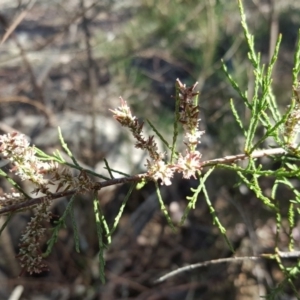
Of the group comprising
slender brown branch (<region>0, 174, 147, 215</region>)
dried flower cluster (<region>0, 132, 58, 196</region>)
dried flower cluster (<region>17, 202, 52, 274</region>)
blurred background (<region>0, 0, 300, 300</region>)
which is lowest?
blurred background (<region>0, 0, 300, 300</region>)

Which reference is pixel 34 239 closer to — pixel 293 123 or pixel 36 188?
pixel 36 188

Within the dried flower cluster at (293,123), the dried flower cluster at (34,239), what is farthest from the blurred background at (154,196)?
the dried flower cluster at (34,239)

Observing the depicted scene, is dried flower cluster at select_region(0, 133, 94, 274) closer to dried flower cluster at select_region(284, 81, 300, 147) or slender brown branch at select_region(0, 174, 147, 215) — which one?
slender brown branch at select_region(0, 174, 147, 215)

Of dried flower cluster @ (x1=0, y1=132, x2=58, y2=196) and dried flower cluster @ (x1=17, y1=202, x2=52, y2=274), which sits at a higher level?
dried flower cluster @ (x1=0, y1=132, x2=58, y2=196)

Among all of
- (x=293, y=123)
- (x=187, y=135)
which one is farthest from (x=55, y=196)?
(x=293, y=123)

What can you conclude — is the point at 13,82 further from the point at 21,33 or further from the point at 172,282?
the point at 172,282

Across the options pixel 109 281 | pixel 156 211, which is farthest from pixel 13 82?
pixel 109 281

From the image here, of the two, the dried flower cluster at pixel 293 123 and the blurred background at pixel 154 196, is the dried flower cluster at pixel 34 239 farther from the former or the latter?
the blurred background at pixel 154 196

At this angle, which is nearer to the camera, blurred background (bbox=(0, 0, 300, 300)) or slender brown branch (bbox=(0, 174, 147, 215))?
slender brown branch (bbox=(0, 174, 147, 215))

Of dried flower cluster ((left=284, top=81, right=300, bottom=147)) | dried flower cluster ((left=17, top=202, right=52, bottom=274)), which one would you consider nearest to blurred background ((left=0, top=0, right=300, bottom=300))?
dried flower cluster ((left=284, top=81, right=300, bottom=147))
